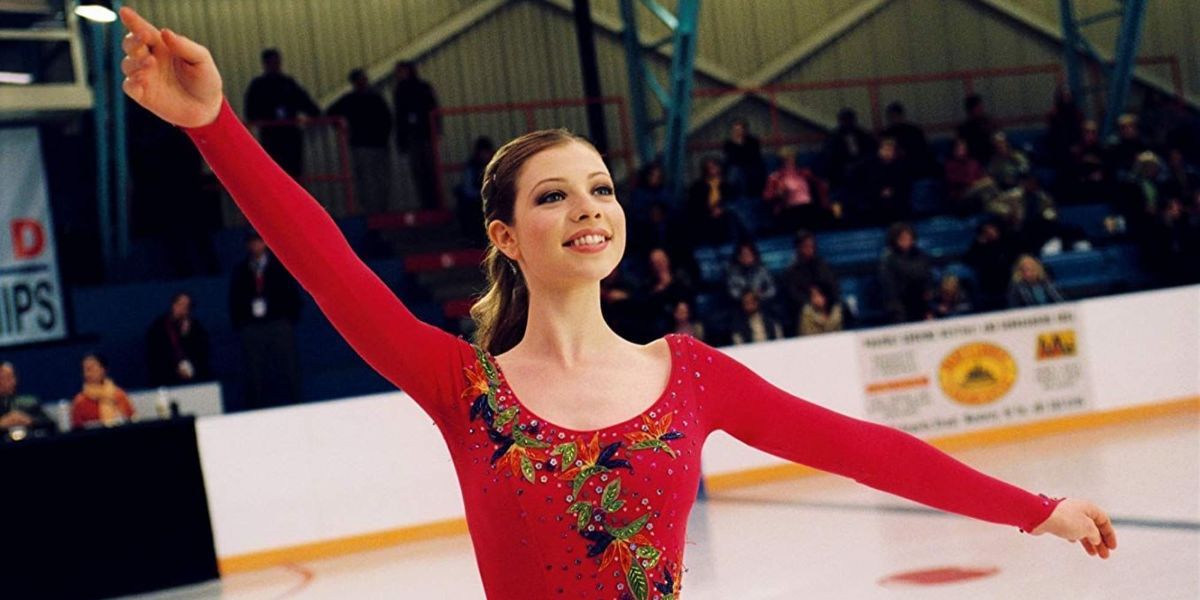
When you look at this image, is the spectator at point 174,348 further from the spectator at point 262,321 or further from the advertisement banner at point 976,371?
the advertisement banner at point 976,371

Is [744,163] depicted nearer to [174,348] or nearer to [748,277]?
[748,277]

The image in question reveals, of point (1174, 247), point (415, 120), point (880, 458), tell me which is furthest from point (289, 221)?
point (1174, 247)

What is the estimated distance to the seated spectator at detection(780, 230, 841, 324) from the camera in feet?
39.3

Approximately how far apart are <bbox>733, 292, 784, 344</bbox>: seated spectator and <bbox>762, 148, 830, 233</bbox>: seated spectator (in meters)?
2.51

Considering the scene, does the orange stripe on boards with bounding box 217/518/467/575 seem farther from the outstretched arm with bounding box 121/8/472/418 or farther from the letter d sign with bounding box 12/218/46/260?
the outstretched arm with bounding box 121/8/472/418

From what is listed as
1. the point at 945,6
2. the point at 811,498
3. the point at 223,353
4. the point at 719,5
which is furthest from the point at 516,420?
the point at 945,6

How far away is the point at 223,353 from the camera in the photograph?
12367 mm

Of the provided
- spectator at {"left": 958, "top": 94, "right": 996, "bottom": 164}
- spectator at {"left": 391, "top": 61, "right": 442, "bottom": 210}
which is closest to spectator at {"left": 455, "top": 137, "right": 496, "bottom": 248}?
spectator at {"left": 391, "top": 61, "right": 442, "bottom": 210}

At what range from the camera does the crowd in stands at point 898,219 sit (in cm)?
1191

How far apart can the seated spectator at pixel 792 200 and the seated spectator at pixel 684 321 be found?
3.03 m

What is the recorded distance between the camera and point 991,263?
1299 cm

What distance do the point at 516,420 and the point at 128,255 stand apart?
1193 cm

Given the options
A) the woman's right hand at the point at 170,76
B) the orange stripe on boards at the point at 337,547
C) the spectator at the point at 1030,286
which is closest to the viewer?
the woman's right hand at the point at 170,76

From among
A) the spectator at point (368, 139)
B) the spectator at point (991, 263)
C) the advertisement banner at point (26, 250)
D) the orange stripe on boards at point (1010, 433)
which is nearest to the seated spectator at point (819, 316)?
the orange stripe on boards at point (1010, 433)
